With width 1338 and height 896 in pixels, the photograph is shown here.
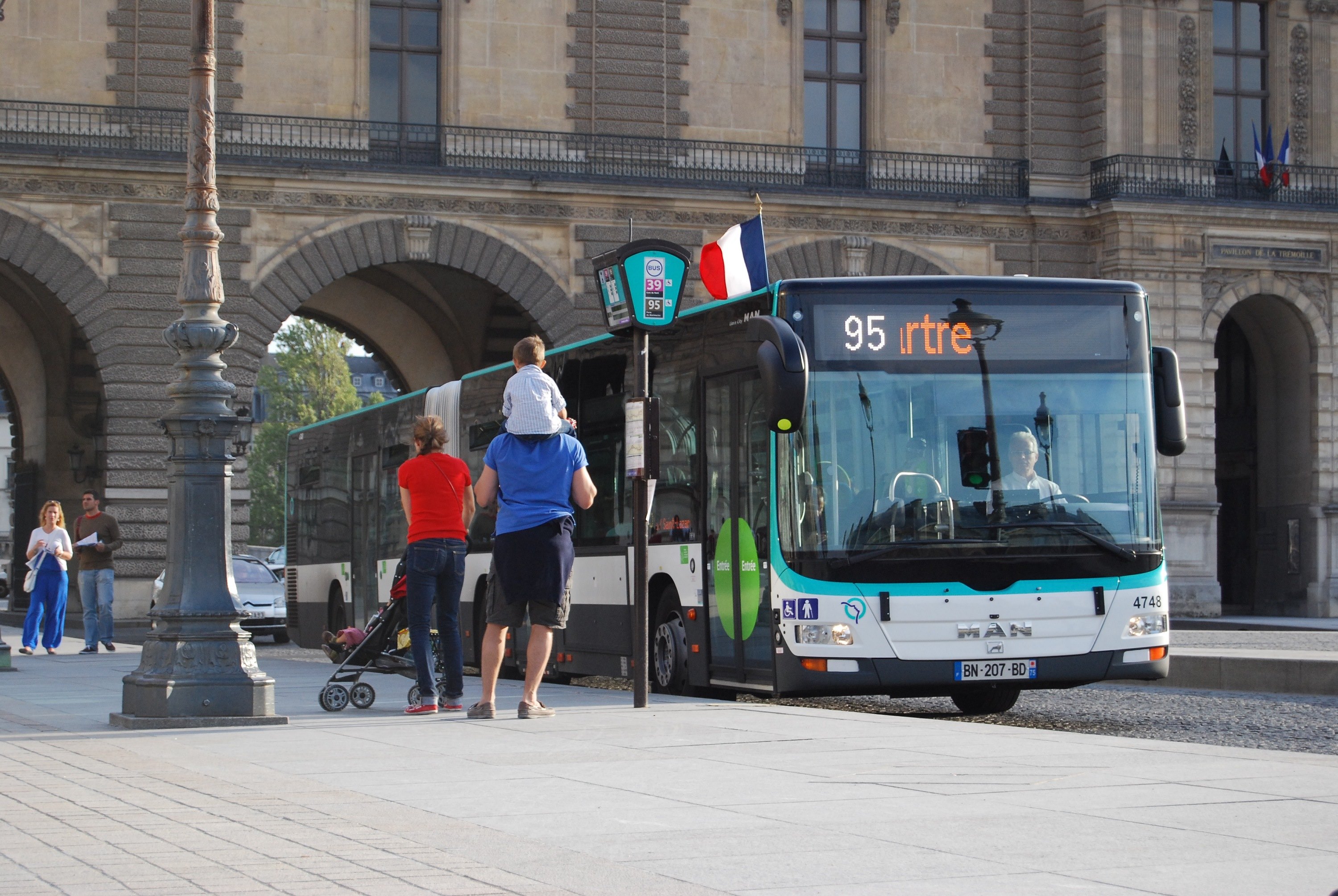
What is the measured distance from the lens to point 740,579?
13.2 m

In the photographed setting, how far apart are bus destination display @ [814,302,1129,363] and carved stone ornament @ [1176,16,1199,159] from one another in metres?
23.1

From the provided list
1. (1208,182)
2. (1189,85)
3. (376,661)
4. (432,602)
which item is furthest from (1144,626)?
(1189,85)

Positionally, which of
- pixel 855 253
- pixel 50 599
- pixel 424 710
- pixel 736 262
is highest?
pixel 855 253

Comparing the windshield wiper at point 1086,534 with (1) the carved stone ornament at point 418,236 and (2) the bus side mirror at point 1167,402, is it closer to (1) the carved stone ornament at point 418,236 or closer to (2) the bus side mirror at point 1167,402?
(2) the bus side mirror at point 1167,402

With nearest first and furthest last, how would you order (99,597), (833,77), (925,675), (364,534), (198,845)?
1. (198,845)
2. (925,675)
3. (99,597)
4. (364,534)
5. (833,77)

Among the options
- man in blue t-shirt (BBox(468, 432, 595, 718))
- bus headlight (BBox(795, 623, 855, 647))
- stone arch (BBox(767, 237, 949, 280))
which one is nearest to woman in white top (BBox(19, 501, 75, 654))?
bus headlight (BBox(795, 623, 855, 647))

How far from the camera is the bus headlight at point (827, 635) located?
472 inches

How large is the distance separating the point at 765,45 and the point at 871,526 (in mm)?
22872

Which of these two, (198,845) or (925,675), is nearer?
(198,845)

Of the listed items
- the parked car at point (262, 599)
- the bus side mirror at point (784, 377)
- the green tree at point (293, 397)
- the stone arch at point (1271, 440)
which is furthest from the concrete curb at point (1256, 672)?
the green tree at point (293, 397)

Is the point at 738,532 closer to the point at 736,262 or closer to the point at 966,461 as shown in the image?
the point at 966,461

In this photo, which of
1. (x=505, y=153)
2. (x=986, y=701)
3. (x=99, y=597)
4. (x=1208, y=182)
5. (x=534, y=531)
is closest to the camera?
(x=534, y=531)

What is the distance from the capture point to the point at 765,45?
33.7m

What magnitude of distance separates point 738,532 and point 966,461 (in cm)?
186
